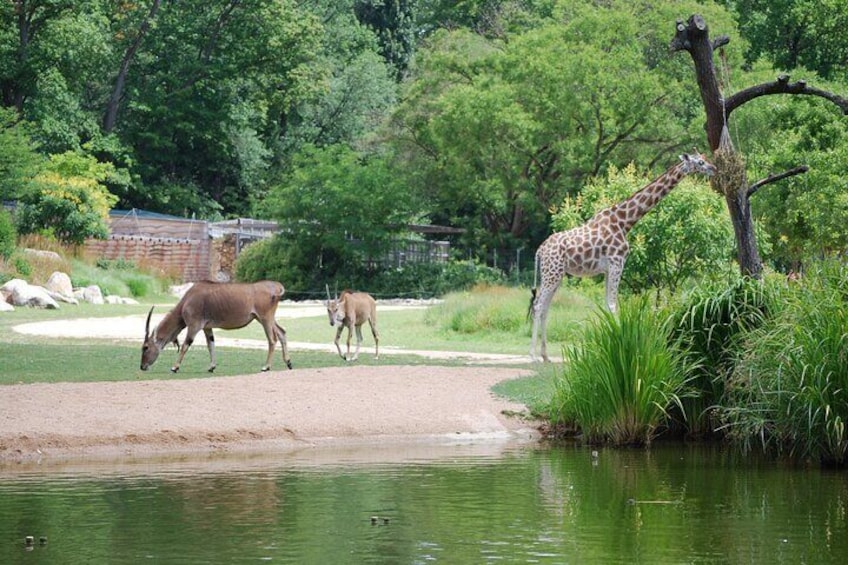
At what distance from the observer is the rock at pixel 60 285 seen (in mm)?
40469

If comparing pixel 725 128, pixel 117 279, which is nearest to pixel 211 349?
pixel 725 128

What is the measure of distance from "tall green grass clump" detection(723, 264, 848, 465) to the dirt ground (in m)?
3.18

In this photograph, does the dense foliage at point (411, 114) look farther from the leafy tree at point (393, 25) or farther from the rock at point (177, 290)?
the leafy tree at point (393, 25)

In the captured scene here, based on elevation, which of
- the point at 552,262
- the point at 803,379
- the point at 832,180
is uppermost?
the point at 832,180

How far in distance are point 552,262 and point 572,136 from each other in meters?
24.9

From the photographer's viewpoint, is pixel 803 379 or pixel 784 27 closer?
pixel 803 379

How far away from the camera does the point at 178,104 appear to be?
61.5 meters

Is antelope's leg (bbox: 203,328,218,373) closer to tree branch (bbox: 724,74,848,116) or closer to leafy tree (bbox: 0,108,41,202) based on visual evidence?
tree branch (bbox: 724,74,848,116)

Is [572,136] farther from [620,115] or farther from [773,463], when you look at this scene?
[773,463]

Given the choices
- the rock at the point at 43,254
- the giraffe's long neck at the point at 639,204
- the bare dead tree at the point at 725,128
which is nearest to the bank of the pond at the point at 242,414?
the bare dead tree at the point at 725,128

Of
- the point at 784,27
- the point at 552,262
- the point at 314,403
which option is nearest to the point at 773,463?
the point at 314,403

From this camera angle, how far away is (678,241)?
28438 millimetres

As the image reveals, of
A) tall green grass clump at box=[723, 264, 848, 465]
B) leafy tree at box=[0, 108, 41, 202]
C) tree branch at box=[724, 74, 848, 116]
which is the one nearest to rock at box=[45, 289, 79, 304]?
leafy tree at box=[0, 108, 41, 202]

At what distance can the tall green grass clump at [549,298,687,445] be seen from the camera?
1514cm
